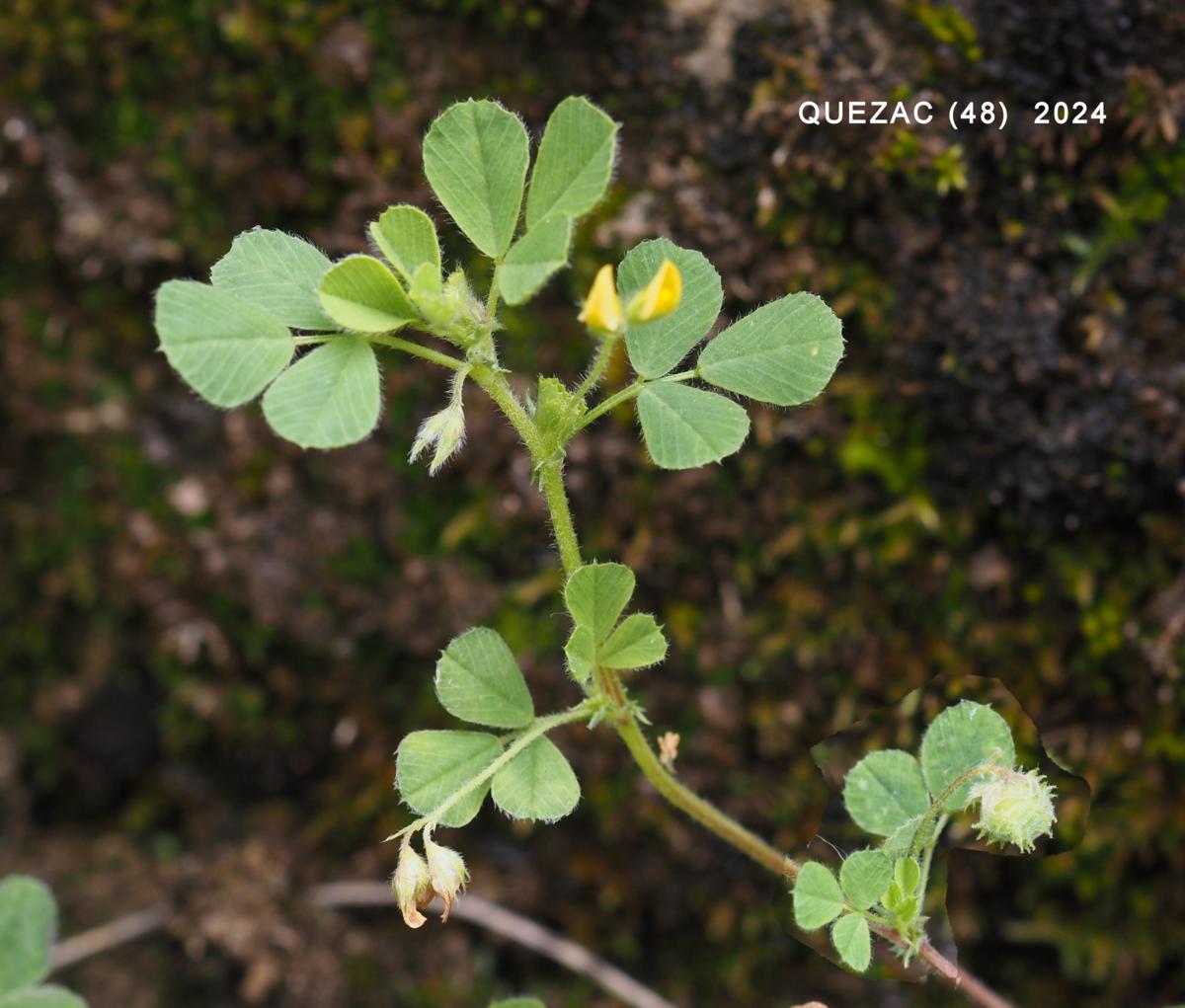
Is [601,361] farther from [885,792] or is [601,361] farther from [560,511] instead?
[885,792]

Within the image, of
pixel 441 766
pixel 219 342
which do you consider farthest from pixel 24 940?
pixel 219 342

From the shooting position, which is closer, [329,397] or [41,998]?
[329,397]

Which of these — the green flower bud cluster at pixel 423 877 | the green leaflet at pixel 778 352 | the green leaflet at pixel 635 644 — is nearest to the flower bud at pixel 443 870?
the green flower bud cluster at pixel 423 877

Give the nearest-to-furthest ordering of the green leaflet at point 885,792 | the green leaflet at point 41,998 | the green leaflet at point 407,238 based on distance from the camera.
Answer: the green leaflet at point 407,238, the green leaflet at point 885,792, the green leaflet at point 41,998

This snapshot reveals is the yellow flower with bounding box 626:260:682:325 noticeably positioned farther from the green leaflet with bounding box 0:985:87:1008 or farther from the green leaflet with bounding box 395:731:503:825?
the green leaflet with bounding box 0:985:87:1008

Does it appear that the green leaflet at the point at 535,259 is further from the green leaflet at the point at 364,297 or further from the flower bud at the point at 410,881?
the flower bud at the point at 410,881

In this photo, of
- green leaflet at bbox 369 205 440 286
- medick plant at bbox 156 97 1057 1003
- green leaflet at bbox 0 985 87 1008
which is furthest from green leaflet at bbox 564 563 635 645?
green leaflet at bbox 0 985 87 1008
